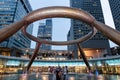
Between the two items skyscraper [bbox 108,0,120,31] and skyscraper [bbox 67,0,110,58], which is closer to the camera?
skyscraper [bbox 67,0,110,58]

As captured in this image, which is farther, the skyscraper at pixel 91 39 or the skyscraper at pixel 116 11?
the skyscraper at pixel 116 11

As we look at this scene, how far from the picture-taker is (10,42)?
266 ft

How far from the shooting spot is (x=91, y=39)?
9231cm

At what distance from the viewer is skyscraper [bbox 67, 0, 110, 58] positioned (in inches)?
3418

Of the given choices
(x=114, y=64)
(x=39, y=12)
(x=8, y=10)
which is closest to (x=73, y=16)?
(x=39, y=12)

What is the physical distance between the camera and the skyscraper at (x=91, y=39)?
86.8m

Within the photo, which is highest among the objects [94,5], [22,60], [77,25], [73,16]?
[94,5]

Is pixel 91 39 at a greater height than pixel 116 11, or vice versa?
pixel 116 11

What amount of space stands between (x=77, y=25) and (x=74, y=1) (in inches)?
877

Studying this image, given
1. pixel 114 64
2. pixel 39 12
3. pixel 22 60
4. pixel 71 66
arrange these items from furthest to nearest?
A: pixel 71 66 → pixel 22 60 → pixel 114 64 → pixel 39 12

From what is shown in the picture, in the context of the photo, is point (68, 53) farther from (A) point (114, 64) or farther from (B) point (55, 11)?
(B) point (55, 11)

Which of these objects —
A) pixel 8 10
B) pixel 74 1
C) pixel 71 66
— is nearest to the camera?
pixel 71 66

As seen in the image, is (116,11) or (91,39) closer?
(91,39)

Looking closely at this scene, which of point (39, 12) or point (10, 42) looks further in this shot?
point (10, 42)
